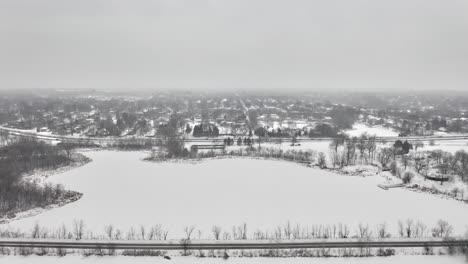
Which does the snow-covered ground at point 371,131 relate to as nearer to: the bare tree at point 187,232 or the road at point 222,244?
the road at point 222,244

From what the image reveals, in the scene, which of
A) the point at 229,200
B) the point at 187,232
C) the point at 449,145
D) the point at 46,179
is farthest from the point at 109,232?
the point at 449,145

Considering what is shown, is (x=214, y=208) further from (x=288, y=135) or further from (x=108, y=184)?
(x=288, y=135)

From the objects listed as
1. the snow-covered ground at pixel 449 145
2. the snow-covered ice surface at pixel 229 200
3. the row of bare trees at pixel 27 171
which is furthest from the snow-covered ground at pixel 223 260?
the snow-covered ground at pixel 449 145

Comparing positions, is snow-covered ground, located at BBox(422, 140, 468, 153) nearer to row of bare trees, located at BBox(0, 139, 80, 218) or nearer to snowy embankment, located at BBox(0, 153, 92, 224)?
snowy embankment, located at BBox(0, 153, 92, 224)

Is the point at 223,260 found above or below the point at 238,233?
above

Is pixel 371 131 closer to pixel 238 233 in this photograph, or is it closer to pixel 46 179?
pixel 238 233

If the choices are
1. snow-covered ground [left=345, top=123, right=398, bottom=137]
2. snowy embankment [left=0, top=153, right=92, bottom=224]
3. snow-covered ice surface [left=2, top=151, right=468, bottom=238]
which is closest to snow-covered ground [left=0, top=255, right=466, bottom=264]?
snow-covered ice surface [left=2, top=151, right=468, bottom=238]

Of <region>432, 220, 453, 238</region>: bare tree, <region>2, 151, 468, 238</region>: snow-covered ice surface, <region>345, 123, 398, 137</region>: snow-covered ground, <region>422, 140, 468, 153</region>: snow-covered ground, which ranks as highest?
<region>345, 123, 398, 137</region>: snow-covered ground
